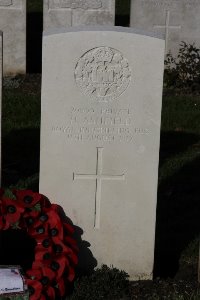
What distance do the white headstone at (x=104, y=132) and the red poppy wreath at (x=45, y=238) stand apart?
0.74 ft

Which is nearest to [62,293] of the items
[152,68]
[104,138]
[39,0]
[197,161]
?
[104,138]

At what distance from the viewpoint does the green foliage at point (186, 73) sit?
11.3 meters

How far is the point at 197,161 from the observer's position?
27.9ft

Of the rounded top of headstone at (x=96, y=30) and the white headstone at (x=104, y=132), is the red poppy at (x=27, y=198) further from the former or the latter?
the rounded top of headstone at (x=96, y=30)

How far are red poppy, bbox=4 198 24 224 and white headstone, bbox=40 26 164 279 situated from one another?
0.32 meters

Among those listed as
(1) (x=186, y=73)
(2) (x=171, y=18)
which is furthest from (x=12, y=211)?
(2) (x=171, y=18)

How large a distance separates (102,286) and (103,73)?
134 centimetres

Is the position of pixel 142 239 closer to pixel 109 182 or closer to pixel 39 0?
pixel 109 182

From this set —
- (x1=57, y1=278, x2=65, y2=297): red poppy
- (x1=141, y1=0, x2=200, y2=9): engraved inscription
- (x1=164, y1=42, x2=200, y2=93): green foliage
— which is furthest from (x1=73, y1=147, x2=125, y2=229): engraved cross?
(x1=141, y1=0, x2=200, y2=9): engraved inscription

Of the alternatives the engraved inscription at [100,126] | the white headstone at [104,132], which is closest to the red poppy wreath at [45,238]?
the white headstone at [104,132]

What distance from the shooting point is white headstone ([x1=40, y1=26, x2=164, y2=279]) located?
5.33 metres

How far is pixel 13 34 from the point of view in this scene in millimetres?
11633

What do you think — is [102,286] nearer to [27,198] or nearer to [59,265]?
[59,265]

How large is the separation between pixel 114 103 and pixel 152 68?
327 mm
